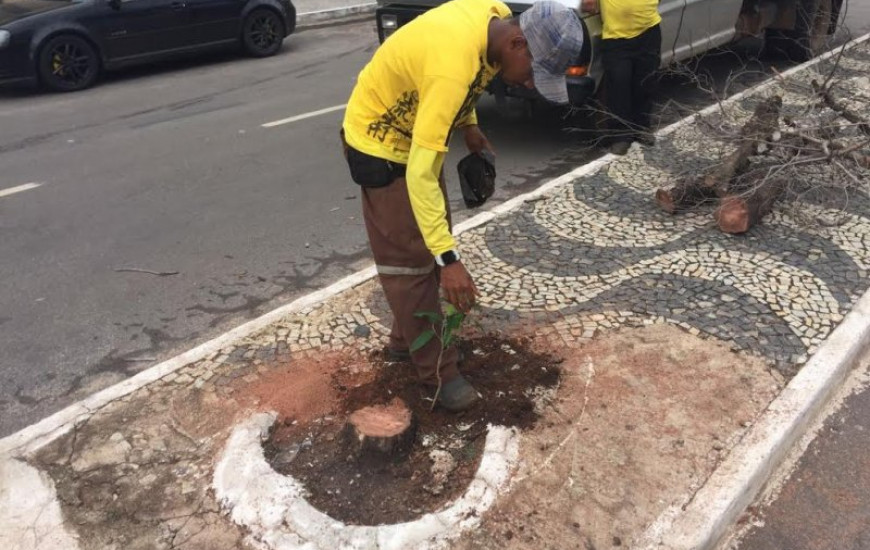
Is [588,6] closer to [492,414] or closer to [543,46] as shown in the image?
[543,46]

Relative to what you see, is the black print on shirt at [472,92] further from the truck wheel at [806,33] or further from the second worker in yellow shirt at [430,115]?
the truck wheel at [806,33]

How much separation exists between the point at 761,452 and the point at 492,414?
1.08m

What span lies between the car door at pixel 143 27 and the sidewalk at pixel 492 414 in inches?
279

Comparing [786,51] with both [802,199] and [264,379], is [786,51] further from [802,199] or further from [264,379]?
[264,379]

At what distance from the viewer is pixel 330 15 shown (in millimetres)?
13703

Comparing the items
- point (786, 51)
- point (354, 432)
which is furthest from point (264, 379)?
point (786, 51)

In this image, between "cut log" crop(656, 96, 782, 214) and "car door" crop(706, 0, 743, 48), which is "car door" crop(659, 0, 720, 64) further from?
"cut log" crop(656, 96, 782, 214)

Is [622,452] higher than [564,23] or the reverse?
the reverse

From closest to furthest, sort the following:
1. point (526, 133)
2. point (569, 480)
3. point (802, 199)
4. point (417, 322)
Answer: point (569, 480) < point (417, 322) < point (802, 199) < point (526, 133)

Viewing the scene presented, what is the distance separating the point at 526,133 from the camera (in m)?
7.05

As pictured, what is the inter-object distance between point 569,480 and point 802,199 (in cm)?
338

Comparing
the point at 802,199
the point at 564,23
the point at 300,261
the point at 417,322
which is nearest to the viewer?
the point at 564,23

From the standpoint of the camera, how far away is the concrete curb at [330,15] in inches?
524

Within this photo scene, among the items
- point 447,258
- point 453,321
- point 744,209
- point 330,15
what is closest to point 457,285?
point 447,258
